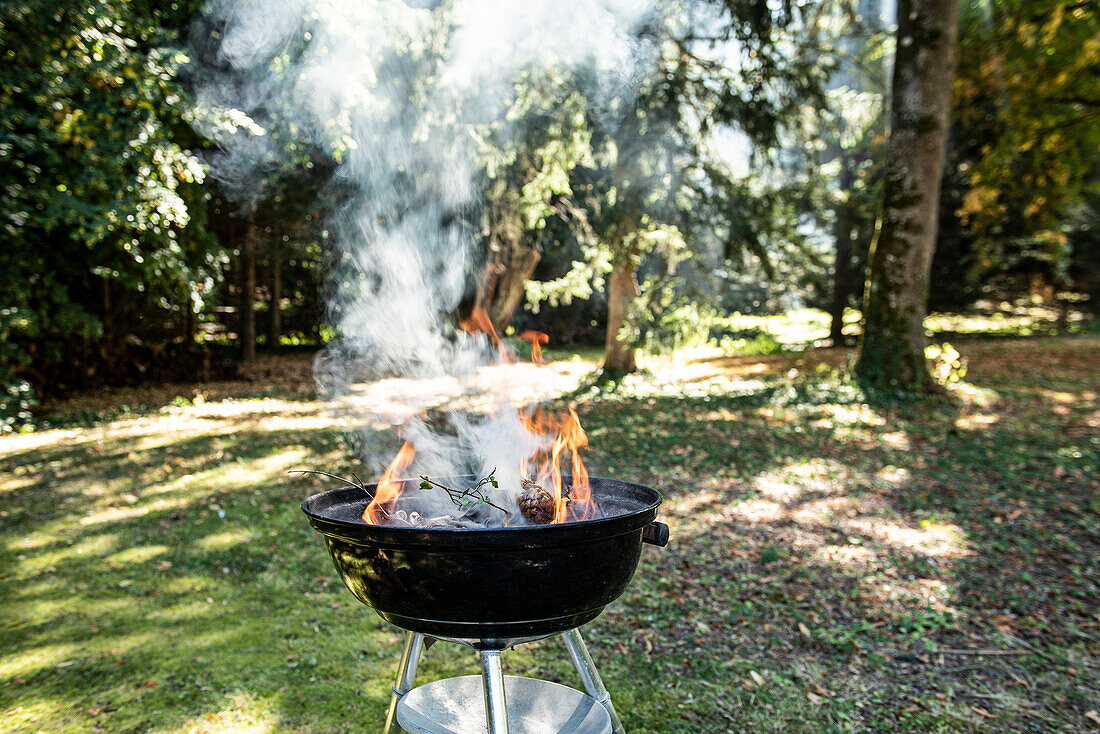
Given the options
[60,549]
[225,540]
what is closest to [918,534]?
[225,540]

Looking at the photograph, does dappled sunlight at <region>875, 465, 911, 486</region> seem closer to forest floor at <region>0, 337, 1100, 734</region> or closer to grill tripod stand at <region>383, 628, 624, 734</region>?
forest floor at <region>0, 337, 1100, 734</region>

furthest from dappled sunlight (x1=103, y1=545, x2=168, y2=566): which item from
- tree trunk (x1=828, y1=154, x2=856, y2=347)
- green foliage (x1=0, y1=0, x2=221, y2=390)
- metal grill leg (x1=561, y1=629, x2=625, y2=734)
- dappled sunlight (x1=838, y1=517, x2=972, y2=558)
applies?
tree trunk (x1=828, y1=154, x2=856, y2=347)

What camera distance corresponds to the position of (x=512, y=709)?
2.25 m

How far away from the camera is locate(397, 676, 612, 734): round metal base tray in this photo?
2.08 metres

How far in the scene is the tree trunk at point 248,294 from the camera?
1103cm

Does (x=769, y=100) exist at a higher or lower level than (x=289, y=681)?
higher

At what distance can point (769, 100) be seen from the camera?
31.0ft

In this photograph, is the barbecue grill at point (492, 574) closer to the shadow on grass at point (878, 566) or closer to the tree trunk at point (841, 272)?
the shadow on grass at point (878, 566)

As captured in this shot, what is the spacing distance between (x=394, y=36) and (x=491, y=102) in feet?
5.16

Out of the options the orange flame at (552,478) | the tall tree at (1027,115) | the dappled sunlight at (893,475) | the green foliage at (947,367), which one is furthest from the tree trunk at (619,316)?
the orange flame at (552,478)

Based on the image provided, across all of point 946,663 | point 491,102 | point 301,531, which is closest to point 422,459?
point 301,531

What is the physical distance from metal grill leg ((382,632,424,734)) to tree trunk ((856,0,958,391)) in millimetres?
7243

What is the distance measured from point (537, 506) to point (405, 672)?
2.36 ft

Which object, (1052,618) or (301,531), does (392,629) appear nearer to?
(301,531)
